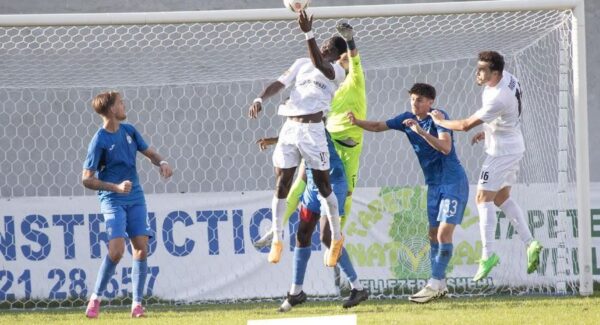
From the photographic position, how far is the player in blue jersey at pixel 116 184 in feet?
30.6

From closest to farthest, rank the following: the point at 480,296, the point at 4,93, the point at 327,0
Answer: the point at 480,296 < the point at 4,93 < the point at 327,0

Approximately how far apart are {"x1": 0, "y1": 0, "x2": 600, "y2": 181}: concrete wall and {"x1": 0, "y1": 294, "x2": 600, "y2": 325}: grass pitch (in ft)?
15.6

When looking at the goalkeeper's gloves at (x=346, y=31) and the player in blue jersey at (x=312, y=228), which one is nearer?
the goalkeeper's gloves at (x=346, y=31)

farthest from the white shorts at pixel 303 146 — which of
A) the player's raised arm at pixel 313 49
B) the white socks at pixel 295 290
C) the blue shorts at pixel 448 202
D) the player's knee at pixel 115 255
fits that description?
the player's knee at pixel 115 255

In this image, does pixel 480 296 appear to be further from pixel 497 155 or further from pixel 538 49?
pixel 538 49

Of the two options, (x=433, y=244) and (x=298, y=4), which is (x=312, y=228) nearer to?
(x=433, y=244)

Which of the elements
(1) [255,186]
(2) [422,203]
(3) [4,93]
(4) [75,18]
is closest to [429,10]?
(2) [422,203]

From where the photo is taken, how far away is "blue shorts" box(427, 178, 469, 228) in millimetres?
9656

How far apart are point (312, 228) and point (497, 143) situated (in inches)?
64.8

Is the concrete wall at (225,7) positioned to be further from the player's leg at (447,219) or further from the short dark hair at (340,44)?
the player's leg at (447,219)

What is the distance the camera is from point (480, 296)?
11.1 meters

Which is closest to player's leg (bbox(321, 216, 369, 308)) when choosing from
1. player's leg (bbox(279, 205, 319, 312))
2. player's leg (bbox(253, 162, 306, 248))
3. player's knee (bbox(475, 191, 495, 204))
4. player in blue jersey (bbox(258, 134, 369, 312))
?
player in blue jersey (bbox(258, 134, 369, 312))

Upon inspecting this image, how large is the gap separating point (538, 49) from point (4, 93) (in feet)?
18.9

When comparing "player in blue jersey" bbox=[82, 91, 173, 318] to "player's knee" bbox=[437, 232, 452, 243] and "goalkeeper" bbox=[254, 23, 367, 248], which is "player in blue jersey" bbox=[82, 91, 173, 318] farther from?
"player's knee" bbox=[437, 232, 452, 243]
